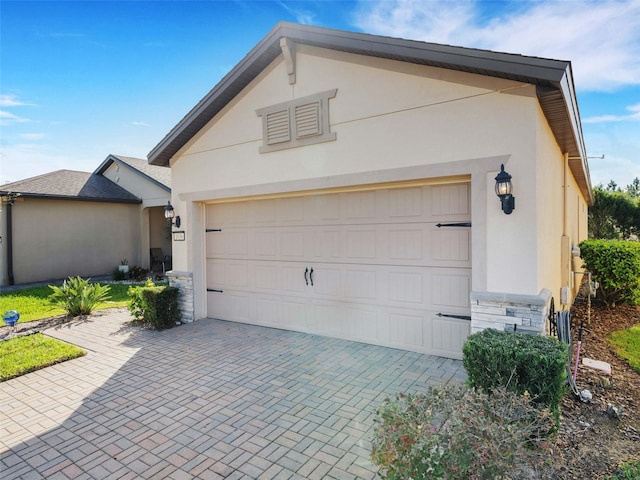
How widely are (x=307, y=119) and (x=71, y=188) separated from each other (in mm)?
13201

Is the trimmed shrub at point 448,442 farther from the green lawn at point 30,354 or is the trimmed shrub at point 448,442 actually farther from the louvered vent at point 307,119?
the green lawn at point 30,354

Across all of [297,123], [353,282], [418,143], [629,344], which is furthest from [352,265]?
[629,344]

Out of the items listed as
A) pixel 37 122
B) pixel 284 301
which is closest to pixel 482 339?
pixel 284 301

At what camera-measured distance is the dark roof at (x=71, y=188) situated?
13586mm

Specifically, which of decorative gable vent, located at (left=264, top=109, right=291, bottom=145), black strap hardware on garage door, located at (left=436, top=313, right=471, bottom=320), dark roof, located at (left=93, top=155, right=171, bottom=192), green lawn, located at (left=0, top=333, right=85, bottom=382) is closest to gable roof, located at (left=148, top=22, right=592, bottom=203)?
decorative gable vent, located at (left=264, top=109, right=291, bottom=145)

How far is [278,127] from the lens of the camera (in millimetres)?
6691

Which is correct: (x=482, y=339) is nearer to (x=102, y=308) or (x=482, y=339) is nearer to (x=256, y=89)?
(x=256, y=89)

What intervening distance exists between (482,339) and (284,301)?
4.19 meters

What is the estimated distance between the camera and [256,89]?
7020 millimetres

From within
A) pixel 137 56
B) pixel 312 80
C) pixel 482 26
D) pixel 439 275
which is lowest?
pixel 439 275

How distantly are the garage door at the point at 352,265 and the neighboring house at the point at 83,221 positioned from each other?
8.81 metres

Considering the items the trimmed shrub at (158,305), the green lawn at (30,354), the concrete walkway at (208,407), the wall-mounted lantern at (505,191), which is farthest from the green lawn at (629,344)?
the green lawn at (30,354)

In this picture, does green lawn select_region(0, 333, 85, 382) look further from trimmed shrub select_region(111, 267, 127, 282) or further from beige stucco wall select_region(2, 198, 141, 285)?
beige stucco wall select_region(2, 198, 141, 285)

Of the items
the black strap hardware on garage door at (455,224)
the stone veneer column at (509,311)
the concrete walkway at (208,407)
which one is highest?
the black strap hardware on garage door at (455,224)
